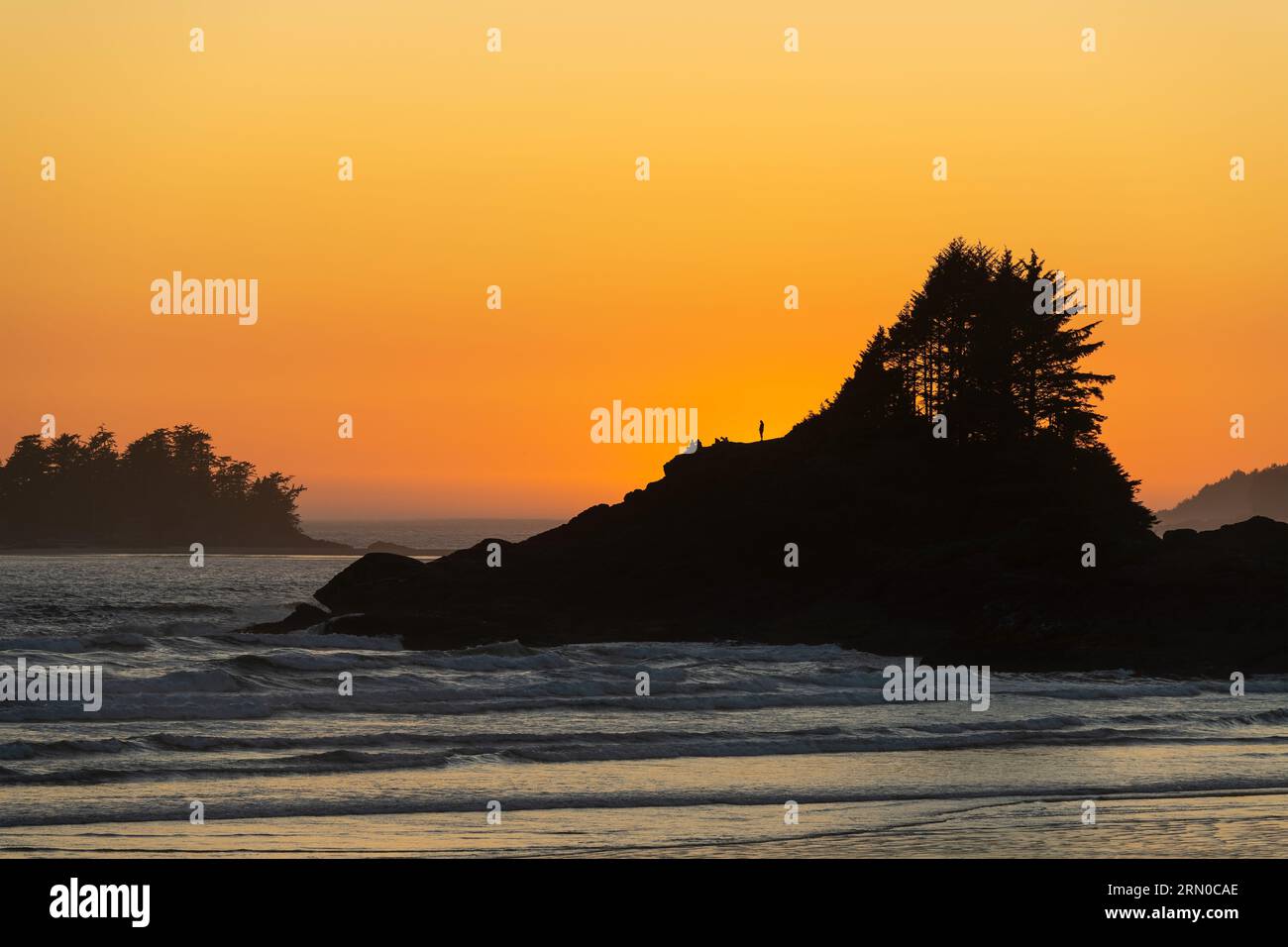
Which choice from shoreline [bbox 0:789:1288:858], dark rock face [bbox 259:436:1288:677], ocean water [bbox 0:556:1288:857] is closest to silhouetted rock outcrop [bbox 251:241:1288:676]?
dark rock face [bbox 259:436:1288:677]

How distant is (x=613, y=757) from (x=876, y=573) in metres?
26.9

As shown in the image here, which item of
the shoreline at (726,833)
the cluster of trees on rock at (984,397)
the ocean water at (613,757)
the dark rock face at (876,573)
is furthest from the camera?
the cluster of trees on rock at (984,397)

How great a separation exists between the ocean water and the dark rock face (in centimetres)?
310

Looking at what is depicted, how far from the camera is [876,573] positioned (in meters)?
52.5

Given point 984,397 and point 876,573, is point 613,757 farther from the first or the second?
point 984,397

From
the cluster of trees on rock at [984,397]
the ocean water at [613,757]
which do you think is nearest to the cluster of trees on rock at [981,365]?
the cluster of trees on rock at [984,397]

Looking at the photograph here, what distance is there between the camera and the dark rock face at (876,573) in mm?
44750

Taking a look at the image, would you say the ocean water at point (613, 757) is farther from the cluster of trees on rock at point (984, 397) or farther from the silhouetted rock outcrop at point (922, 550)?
the cluster of trees on rock at point (984, 397)

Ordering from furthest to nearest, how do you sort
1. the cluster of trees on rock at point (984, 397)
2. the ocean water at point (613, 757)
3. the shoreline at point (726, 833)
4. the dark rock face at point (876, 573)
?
the cluster of trees on rock at point (984, 397)
the dark rock face at point (876, 573)
the ocean water at point (613, 757)
the shoreline at point (726, 833)

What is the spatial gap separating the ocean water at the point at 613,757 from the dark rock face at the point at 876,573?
3100mm

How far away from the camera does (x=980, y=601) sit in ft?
155
